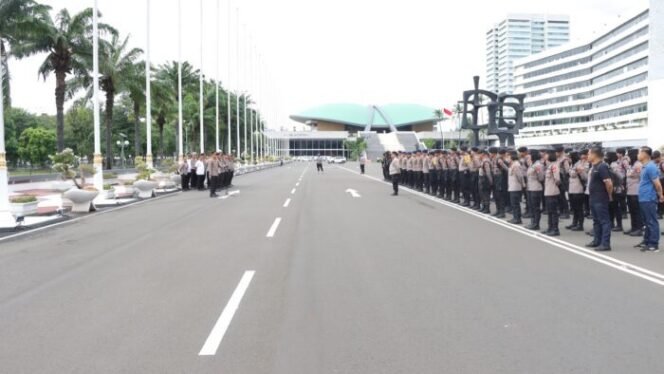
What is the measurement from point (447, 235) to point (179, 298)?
22.4 ft

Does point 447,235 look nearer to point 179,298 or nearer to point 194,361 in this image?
point 179,298

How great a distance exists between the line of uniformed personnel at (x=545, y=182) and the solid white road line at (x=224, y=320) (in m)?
7.39

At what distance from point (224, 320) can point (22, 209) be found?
478 inches

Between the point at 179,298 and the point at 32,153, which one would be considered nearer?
the point at 179,298

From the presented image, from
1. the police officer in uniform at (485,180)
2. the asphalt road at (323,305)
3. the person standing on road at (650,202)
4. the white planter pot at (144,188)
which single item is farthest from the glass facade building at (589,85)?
the asphalt road at (323,305)

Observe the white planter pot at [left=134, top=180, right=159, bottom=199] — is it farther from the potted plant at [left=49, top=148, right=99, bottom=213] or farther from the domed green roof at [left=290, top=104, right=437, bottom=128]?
the domed green roof at [left=290, top=104, right=437, bottom=128]

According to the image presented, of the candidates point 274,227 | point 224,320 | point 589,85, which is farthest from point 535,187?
point 589,85

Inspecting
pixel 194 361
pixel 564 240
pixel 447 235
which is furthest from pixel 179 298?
pixel 564 240

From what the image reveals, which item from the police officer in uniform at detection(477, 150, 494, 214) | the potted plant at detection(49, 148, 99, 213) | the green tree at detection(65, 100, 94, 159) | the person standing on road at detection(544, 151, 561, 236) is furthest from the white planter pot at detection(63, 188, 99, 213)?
the green tree at detection(65, 100, 94, 159)

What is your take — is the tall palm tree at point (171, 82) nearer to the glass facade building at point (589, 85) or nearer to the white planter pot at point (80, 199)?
the white planter pot at point (80, 199)

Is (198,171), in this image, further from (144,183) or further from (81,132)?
(81,132)

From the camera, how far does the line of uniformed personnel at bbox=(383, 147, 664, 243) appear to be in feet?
42.6

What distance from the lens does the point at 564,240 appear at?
12.1 m

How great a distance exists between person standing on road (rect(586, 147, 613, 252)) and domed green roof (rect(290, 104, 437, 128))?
17352cm
